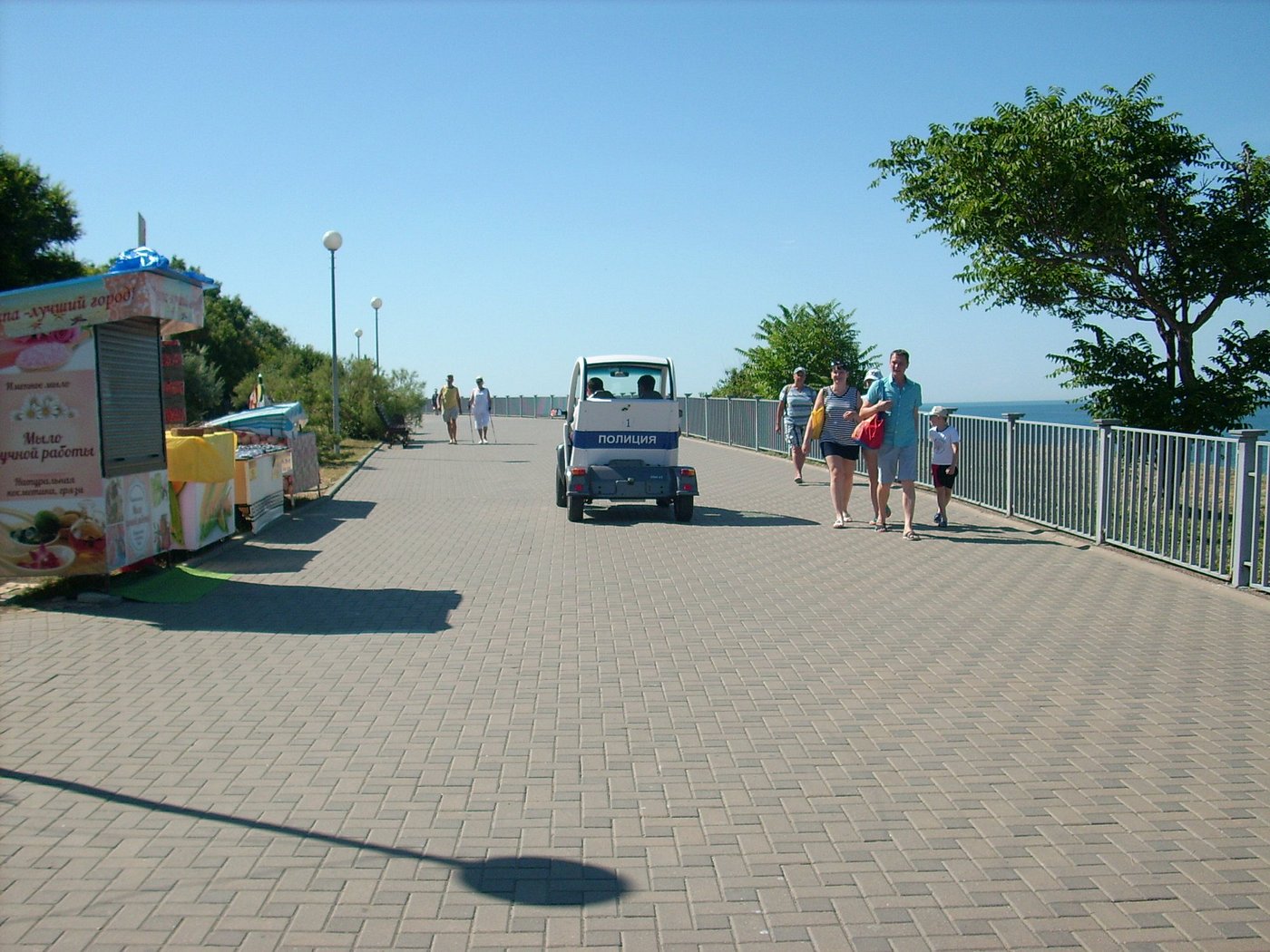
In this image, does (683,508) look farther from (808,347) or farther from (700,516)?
(808,347)

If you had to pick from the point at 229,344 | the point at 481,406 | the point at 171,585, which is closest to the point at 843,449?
the point at 171,585

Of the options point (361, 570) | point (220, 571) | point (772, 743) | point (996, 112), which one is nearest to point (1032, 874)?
point (772, 743)

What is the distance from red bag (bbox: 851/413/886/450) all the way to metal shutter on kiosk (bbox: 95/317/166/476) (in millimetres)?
7352

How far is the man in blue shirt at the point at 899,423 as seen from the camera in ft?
40.9

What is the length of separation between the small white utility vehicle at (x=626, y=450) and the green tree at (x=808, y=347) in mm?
16890

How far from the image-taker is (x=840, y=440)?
43.4 feet

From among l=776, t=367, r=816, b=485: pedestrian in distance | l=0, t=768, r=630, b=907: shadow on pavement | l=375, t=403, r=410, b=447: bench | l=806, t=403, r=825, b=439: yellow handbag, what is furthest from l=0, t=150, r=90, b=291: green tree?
l=0, t=768, r=630, b=907: shadow on pavement

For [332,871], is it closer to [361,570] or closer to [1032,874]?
[1032,874]

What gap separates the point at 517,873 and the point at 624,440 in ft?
33.2

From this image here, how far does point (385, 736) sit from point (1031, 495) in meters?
9.73

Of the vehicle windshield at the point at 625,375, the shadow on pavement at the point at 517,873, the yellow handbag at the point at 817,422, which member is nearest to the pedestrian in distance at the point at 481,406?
the vehicle windshield at the point at 625,375

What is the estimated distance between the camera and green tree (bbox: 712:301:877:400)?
31125mm

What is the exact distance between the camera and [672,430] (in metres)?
14.1

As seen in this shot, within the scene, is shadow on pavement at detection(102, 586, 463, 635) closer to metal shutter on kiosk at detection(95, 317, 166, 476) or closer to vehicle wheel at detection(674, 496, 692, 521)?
metal shutter on kiosk at detection(95, 317, 166, 476)
